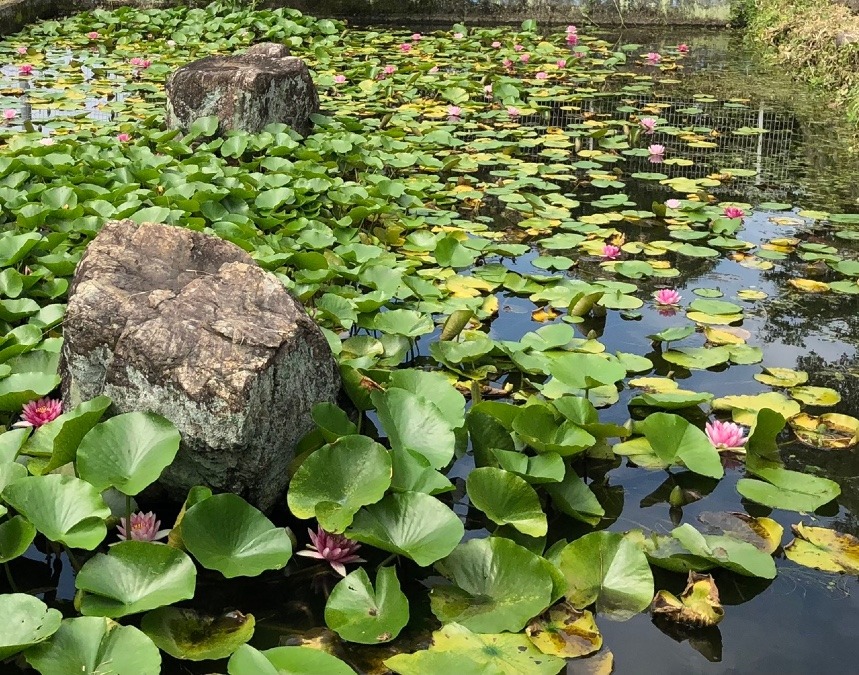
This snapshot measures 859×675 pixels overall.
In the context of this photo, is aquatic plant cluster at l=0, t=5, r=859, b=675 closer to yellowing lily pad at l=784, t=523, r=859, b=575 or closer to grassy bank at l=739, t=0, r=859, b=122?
yellowing lily pad at l=784, t=523, r=859, b=575

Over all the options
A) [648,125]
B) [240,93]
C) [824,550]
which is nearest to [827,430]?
[824,550]

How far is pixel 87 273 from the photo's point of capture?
7.23 ft

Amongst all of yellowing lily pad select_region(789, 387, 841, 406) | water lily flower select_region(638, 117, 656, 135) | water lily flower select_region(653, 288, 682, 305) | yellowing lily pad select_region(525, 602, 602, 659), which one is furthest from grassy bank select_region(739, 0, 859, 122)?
yellowing lily pad select_region(525, 602, 602, 659)

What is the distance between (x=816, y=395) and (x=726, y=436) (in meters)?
0.48

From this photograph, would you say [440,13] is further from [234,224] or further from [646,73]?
[234,224]

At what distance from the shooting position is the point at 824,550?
1.99 metres

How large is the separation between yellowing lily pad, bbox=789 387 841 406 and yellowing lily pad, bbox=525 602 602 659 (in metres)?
1.17

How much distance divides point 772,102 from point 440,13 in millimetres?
4563

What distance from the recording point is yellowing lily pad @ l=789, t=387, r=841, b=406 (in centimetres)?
257

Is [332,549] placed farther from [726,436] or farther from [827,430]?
[827,430]

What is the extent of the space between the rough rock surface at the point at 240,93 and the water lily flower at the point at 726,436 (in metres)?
3.40

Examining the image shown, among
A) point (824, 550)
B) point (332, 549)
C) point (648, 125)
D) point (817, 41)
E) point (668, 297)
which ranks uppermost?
point (817, 41)

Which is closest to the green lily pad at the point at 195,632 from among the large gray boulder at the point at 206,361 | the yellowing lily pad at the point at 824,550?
the large gray boulder at the point at 206,361

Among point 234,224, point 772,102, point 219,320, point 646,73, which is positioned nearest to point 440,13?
point 646,73
